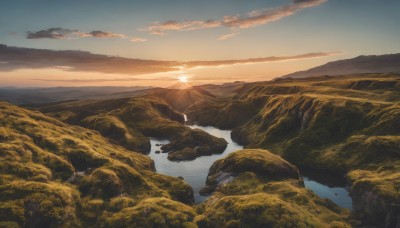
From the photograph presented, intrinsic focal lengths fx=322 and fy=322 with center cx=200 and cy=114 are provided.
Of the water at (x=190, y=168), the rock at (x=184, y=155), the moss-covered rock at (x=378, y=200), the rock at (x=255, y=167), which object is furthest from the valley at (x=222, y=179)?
the rock at (x=184, y=155)

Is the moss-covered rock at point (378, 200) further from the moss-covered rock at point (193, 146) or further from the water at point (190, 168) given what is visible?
the moss-covered rock at point (193, 146)

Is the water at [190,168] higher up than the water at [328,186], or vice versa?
the water at [328,186]

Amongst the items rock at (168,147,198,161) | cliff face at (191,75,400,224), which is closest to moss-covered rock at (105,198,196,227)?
cliff face at (191,75,400,224)

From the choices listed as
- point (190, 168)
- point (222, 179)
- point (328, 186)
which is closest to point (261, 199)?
point (222, 179)

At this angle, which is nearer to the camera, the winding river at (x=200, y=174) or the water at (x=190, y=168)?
the winding river at (x=200, y=174)

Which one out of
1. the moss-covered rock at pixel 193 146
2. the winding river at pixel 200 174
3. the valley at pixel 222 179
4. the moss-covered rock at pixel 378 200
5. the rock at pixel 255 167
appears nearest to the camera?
the valley at pixel 222 179

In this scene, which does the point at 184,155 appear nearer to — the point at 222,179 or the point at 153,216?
the point at 222,179

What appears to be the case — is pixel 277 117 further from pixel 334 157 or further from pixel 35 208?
pixel 35 208

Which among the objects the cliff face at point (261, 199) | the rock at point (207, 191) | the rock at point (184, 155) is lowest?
the rock at point (184, 155)

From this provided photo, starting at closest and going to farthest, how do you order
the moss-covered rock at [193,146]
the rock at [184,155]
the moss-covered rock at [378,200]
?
the moss-covered rock at [378,200] < the rock at [184,155] < the moss-covered rock at [193,146]

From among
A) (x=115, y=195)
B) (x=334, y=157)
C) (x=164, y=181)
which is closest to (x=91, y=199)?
(x=115, y=195)

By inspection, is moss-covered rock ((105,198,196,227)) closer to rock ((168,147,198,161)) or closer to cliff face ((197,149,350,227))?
cliff face ((197,149,350,227))
